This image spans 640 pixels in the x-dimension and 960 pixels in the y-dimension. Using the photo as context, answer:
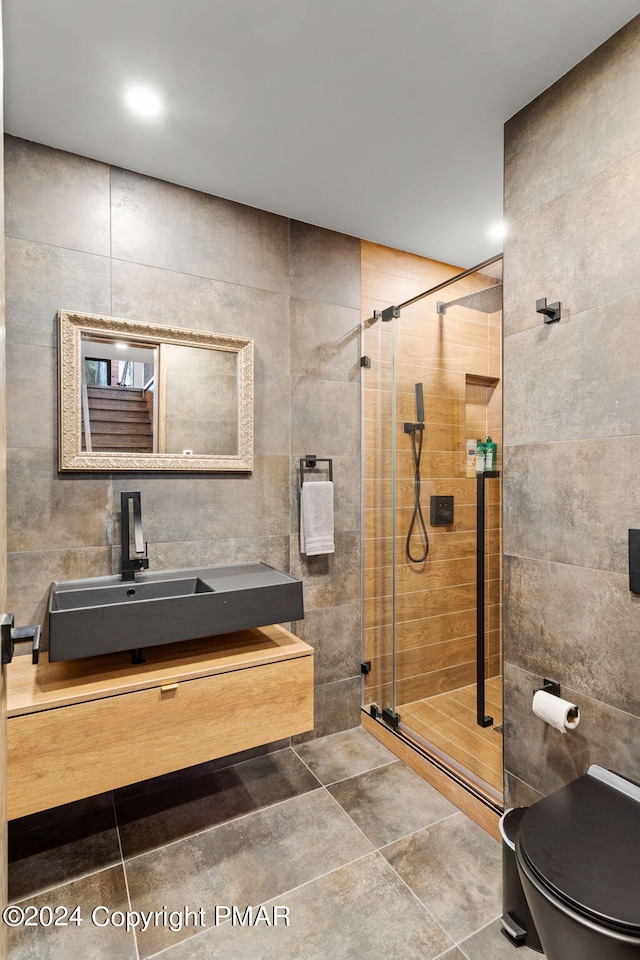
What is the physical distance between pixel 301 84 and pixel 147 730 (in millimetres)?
2207

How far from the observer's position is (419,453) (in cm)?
248

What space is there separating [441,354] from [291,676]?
159cm

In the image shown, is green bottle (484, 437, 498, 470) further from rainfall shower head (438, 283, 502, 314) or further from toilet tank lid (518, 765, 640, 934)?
toilet tank lid (518, 765, 640, 934)

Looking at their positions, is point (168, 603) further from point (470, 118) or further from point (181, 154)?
point (470, 118)

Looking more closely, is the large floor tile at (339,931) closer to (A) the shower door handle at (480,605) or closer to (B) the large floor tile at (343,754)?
(B) the large floor tile at (343,754)

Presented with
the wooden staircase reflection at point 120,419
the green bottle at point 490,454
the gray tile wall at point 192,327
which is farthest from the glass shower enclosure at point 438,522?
the wooden staircase reflection at point 120,419

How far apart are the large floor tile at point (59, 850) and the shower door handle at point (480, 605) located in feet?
5.07

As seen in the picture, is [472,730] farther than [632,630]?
Yes

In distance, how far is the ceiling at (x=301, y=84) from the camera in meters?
1.42

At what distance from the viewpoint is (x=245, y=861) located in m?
1.78

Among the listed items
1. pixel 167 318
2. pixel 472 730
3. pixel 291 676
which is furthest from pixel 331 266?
pixel 472 730

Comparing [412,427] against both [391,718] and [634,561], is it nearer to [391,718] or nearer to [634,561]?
[634,561]

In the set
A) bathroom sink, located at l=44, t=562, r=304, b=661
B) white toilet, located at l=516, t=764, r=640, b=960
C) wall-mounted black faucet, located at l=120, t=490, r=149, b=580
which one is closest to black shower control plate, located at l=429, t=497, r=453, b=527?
bathroom sink, located at l=44, t=562, r=304, b=661

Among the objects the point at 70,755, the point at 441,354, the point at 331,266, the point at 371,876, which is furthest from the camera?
the point at 331,266
